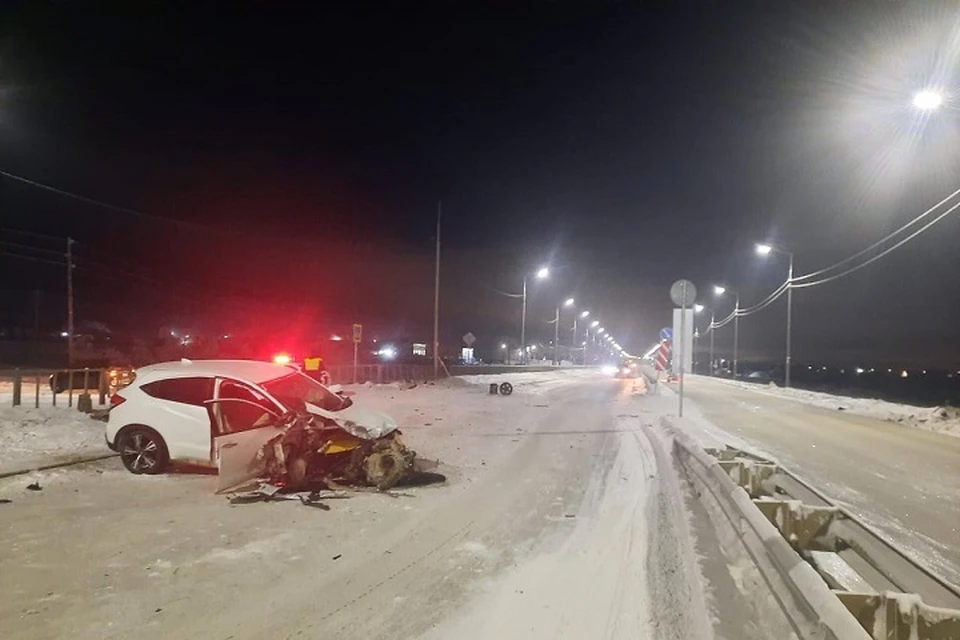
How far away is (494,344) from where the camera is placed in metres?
120

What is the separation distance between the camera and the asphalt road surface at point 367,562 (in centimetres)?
496

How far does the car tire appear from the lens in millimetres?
10242

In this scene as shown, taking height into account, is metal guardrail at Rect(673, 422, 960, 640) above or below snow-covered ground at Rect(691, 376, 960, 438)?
above

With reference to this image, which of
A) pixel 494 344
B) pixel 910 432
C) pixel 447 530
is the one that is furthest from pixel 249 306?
pixel 447 530

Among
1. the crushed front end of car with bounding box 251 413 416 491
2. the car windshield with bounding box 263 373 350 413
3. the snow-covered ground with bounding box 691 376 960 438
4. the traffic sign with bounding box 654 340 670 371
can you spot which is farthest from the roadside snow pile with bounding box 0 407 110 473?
the snow-covered ground with bounding box 691 376 960 438

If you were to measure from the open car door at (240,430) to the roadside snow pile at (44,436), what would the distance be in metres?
3.14

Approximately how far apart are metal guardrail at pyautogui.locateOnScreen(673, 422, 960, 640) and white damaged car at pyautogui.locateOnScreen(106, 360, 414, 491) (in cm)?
466

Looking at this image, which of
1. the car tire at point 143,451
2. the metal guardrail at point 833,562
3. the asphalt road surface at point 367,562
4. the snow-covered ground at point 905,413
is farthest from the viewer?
the snow-covered ground at point 905,413

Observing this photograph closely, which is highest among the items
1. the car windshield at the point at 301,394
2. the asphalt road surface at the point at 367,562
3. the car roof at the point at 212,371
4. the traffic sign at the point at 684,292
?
the traffic sign at the point at 684,292

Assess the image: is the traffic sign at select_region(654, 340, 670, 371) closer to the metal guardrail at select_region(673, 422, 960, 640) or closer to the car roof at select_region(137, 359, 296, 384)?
the metal guardrail at select_region(673, 422, 960, 640)

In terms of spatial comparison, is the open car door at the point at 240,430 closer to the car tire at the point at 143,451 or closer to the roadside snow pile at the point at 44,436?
the car tire at the point at 143,451

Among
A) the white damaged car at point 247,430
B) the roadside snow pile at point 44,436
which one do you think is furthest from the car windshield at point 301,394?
the roadside snow pile at point 44,436

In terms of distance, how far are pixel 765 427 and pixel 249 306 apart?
64422mm

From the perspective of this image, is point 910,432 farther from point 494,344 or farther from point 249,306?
point 494,344
